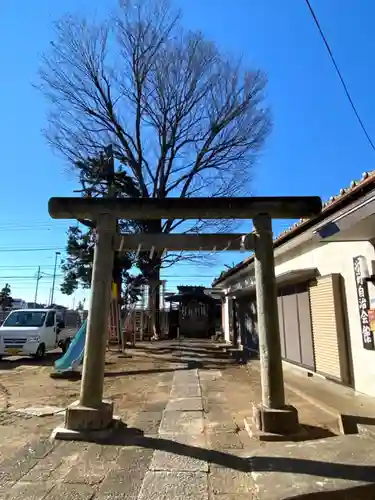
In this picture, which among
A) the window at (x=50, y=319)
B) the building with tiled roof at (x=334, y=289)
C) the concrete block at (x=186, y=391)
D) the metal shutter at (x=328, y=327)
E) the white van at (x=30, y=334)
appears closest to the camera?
the building with tiled roof at (x=334, y=289)

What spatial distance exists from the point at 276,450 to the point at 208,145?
16195 millimetres

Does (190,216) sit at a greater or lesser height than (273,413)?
greater

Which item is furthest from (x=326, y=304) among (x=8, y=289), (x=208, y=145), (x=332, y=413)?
(x=8, y=289)

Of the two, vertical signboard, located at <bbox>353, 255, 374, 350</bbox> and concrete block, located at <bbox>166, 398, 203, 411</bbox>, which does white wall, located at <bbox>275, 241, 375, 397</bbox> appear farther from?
concrete block, located at <bbox>166, 398, 203, 411</bbox>

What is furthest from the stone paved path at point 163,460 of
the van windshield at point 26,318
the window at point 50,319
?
the window at point 50,319

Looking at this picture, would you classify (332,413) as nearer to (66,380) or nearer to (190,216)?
(190,216)

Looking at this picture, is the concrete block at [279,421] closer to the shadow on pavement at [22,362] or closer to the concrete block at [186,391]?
the concrete block at [186,391]

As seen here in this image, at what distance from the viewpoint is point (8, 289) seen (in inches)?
2141

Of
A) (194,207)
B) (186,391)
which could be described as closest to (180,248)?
(194,207)

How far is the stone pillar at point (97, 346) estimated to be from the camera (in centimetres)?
469

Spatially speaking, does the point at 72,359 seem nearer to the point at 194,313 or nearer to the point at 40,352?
the point at 40,352

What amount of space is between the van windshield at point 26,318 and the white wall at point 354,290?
11.3 meters

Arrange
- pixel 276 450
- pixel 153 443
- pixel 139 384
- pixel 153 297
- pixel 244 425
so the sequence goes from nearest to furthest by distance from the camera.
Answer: pixel 276 450 → pixel 153 443 → pixel 244 425 → pixel 139 384 → pixel 153 297

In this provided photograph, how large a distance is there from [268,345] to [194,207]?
86.9 inches
